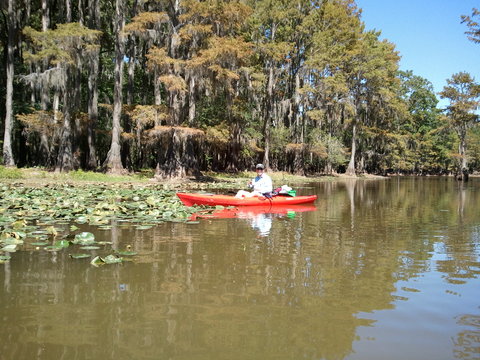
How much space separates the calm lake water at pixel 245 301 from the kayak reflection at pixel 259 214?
6.22 ft

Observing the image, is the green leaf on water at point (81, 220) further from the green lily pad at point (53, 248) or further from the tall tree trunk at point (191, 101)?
the tall tree trunk at point (191, 101)

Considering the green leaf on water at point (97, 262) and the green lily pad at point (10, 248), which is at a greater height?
the green lily pad at point (10, 248)

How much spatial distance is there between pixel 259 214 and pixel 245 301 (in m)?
7.48

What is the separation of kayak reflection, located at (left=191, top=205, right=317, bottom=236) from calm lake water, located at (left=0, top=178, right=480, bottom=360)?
6.22 ft

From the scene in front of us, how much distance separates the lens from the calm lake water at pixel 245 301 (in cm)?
321

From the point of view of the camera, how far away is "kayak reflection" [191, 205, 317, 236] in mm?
9532

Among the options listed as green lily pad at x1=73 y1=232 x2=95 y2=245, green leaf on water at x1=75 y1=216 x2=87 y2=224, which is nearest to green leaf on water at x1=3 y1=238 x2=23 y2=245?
green lily pad at x1=73 y1=232 x2=95 y2=245

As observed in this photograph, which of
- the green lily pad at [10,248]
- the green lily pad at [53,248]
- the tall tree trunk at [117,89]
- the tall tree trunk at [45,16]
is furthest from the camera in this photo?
the tall tree trunk at [117,89]

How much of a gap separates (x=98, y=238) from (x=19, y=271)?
7.03 ft

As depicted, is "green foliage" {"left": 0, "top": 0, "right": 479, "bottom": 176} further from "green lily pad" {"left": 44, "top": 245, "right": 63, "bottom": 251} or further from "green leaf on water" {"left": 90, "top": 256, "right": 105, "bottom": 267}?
"green leaf on water" {"left": 90, "top": 256, "right": 105, "bottom": 267}

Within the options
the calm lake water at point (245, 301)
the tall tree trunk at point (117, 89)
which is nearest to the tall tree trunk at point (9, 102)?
the tall tree trunk at point (117, 89)

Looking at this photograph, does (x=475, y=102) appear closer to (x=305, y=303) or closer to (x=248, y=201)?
(x=248, y=201)

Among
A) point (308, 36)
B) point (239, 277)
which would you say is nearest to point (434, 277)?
point (239, 277)

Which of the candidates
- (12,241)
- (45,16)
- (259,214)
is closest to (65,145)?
(45,16)
